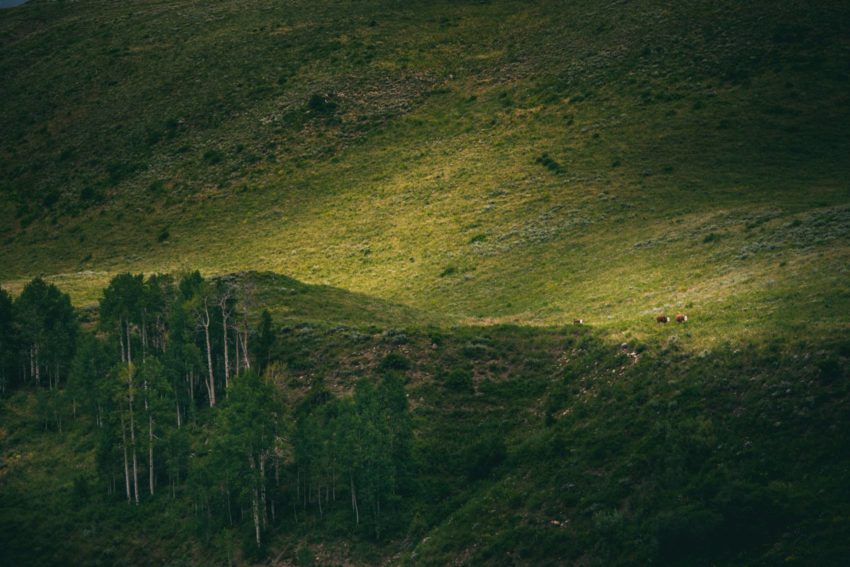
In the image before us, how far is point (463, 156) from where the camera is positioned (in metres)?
96.5

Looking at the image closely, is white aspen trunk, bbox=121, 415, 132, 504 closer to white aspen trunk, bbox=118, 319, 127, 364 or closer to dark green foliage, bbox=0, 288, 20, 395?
white aspen trunk, bbox=118, 319, 127, 364

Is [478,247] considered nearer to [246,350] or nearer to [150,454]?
[246,350]

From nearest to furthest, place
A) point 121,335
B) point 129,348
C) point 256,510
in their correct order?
1. point 256,510
2. point 129,348
3. point 121,335

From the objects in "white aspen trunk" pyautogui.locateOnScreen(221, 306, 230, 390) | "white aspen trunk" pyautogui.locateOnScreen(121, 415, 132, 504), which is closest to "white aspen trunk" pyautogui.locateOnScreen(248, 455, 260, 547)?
"white aspen trunk" pyautogui.locateOnScreen(121, 415, 132, 504)

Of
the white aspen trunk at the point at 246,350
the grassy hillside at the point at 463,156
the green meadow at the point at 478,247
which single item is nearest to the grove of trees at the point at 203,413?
the white aspen trunk at the point at 246,350

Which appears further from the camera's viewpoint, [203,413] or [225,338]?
[225,338]

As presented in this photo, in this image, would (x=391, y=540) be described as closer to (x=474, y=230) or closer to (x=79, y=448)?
(x=79, y=448)

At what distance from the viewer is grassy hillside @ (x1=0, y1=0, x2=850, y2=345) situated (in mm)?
63344

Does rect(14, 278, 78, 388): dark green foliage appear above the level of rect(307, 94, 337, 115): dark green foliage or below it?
below

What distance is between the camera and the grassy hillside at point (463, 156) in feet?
208

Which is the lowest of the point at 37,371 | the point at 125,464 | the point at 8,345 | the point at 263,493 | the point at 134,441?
the point at 263,493

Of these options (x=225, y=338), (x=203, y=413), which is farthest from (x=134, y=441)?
(x=225, y=338)

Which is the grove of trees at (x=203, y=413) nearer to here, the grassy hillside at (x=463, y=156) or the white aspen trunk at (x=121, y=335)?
the white aspen trunk at (x=121, y=335)

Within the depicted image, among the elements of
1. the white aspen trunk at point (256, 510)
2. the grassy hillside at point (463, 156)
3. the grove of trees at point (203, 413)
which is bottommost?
the white aspen trunk at point (256, 510)
